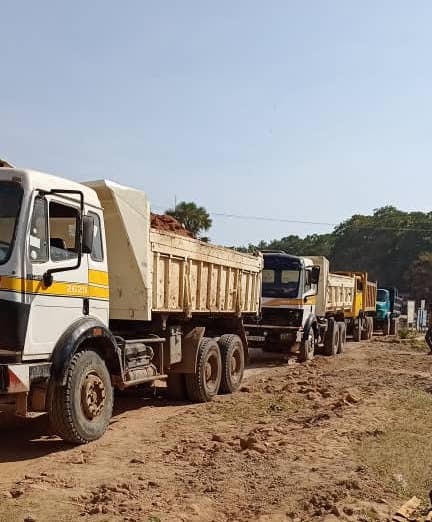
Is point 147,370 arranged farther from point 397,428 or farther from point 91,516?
point 91,516

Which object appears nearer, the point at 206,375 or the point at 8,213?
the point at 8,213

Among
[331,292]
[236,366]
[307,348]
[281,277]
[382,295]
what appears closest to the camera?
[236,366]

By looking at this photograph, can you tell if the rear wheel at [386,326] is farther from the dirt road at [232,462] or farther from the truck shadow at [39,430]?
the truck shadow at [39,430]

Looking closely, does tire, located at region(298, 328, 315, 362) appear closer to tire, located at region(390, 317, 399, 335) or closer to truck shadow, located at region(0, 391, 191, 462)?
truck shadow, located at region(0, 391, 191, 462)

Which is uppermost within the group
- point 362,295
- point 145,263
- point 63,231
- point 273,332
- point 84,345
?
point 63,231

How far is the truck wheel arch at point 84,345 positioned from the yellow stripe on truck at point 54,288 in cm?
31

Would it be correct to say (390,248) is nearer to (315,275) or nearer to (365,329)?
(365,329)

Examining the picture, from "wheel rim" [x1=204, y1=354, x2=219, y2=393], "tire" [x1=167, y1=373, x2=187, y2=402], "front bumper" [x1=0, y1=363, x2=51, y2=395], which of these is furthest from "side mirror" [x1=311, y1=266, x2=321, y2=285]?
"front bumper" [x1=0, y1=363, x2=51, y2=395]

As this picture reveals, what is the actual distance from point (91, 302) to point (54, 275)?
2.77ft

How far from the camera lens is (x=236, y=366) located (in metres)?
11.7

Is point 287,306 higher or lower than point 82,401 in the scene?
higher

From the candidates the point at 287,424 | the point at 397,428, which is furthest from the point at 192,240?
the point at 397,428

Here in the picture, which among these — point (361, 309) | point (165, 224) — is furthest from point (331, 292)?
point (165, 224)

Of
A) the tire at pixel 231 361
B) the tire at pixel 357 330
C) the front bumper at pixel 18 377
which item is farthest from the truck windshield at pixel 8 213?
the tire at pixel 357 330
